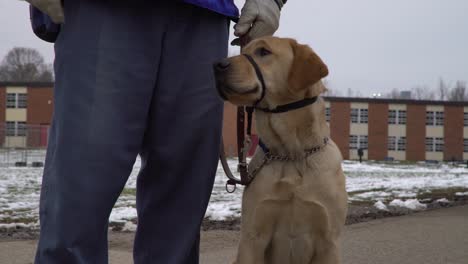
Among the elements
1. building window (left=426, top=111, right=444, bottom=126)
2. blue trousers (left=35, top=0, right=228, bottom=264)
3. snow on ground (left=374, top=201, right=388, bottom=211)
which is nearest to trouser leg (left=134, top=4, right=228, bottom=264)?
blue trousers (left=35, top=0, right=228, bottom=264)

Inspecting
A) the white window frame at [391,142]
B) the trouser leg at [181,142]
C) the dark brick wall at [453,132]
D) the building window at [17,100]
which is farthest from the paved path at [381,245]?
the dark brick wall at [453,132]

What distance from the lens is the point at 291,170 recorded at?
112 inches

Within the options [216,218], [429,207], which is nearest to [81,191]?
[216,218]

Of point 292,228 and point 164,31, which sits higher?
point 164,31

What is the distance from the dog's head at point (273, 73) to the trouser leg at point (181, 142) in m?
0.10

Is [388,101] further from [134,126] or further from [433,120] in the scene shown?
[134,126]

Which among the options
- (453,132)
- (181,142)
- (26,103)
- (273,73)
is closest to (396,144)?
(453,132)

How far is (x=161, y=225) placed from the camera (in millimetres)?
2703

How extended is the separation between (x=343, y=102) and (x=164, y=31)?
48445 millimetres

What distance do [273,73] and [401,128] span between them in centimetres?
4948

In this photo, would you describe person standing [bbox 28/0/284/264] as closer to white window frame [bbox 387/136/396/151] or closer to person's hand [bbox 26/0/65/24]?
person's hand [bbox 26/0/65/24]

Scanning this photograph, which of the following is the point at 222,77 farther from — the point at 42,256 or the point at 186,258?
the point at 42,256

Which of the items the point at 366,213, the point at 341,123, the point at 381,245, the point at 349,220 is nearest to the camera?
the point at 381,245

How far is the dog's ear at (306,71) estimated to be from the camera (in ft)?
9.05
